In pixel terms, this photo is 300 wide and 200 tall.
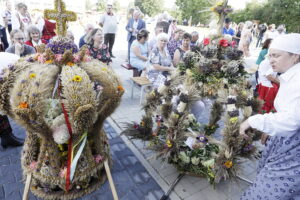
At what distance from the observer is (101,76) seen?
212 centimetres

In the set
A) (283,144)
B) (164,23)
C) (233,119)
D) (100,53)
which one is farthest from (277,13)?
(283,144)

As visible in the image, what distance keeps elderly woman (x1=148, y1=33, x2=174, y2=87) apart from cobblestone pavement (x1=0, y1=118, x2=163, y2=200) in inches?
85.5

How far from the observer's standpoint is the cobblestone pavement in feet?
8.36

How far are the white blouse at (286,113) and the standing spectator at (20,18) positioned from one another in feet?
21.1

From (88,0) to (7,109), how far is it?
73679mm

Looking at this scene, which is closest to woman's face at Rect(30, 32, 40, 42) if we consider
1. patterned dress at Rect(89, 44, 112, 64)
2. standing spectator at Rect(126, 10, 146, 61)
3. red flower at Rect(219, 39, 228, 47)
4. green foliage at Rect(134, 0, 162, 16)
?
patterned dress at Rect(89, 44, 112, 64)

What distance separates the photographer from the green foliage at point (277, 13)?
19.8 metres

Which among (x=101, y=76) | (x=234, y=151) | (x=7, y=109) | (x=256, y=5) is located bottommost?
(x=234, y=151)

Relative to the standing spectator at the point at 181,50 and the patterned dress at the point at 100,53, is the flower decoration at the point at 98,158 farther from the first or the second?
the standing spectator at the point at 181,50

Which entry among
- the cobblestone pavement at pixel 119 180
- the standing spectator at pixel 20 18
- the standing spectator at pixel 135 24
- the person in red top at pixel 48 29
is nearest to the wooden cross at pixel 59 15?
the cobblestone pavement at pixel 119 180

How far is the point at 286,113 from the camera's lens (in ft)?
5.06

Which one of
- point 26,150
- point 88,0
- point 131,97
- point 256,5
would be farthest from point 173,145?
point 88,0

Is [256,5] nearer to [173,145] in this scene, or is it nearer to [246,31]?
[246,31]

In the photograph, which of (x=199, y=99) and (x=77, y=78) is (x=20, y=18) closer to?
(x=77, y=78)
